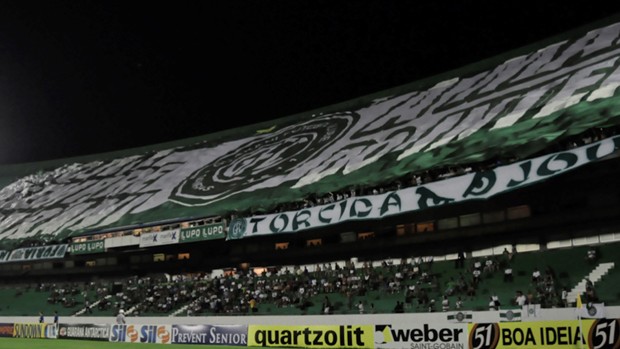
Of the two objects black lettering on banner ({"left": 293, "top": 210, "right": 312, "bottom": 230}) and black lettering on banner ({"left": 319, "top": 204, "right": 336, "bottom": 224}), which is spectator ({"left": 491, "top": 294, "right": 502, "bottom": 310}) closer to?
black lettering on banner ({"left": 319, "top": 204, "right": 336, "bottom": 224})

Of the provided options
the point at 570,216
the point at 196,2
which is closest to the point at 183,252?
the point at 196,2

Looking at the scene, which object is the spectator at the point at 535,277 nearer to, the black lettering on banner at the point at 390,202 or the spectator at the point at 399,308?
the spectator at the point at 399,308

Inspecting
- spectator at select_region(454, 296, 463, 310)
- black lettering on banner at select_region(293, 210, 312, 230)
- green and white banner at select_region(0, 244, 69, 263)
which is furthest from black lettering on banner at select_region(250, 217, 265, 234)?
green and white banner at select_region(0, 244, 69, 263)

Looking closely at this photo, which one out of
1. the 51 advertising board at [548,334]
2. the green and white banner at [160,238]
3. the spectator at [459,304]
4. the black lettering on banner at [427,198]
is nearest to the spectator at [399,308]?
the spectator at [459,304]

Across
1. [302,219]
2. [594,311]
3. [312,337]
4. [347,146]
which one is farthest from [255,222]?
[594,311]

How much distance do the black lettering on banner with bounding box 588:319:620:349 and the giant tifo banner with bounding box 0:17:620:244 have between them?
1081 cm

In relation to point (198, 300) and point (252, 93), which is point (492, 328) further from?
point (252, 93)

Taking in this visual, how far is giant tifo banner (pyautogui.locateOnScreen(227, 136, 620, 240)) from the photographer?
26109 millimetres

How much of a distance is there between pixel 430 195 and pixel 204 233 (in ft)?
56.4

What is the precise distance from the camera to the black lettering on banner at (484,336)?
20516 millimetres

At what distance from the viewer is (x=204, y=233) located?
41719mm

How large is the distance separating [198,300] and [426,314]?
63.0 ft

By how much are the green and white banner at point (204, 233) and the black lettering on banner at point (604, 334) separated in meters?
26.1

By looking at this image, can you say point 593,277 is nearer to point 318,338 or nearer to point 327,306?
point 318,338
